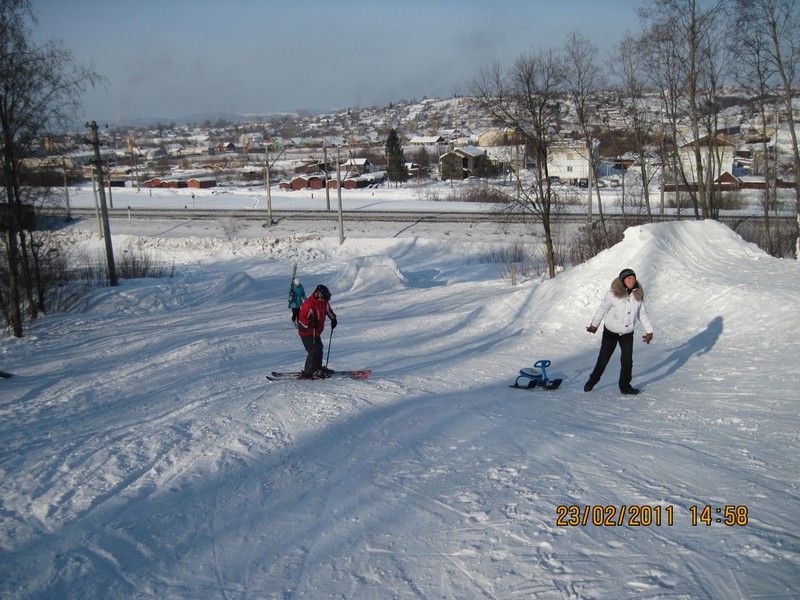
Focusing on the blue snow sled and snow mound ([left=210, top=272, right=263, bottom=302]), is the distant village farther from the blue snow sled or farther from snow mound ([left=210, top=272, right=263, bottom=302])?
the blue snow sled

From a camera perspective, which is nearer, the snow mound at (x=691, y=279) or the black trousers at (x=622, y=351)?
the black trousers at (x=622, y=351)

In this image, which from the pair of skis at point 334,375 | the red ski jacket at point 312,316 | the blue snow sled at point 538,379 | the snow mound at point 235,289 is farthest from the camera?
the snow mound at point 235,289

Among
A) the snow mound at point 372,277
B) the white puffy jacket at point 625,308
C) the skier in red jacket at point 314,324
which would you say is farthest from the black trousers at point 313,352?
the snow mound at point 372,277

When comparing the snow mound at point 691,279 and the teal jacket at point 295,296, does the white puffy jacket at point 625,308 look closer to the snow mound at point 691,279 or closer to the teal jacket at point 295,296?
the snow mound at point 691,279

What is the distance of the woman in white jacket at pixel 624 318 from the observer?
7.85m

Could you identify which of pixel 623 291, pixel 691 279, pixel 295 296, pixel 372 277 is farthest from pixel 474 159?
pixel 623 291

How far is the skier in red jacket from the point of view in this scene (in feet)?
30.8

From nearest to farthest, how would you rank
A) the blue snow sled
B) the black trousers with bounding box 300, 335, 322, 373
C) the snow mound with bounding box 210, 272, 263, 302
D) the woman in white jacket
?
the woman in white jacket < the blue snow sled < the black trousers with bounding box 300, 335, 322, 373 < the snow mound with bounding box 210, 272, 263, 302

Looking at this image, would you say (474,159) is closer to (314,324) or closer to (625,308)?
(314,324)

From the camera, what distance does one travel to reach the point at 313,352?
9.64 meters

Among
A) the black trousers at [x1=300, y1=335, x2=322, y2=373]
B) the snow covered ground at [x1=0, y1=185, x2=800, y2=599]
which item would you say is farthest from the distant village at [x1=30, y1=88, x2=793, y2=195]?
the black trousers at [x1=300, y1=335, x2=322, y2=373]

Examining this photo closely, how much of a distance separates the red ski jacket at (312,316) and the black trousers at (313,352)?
98 mm

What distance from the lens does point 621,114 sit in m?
24.4

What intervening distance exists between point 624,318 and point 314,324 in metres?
4.55
